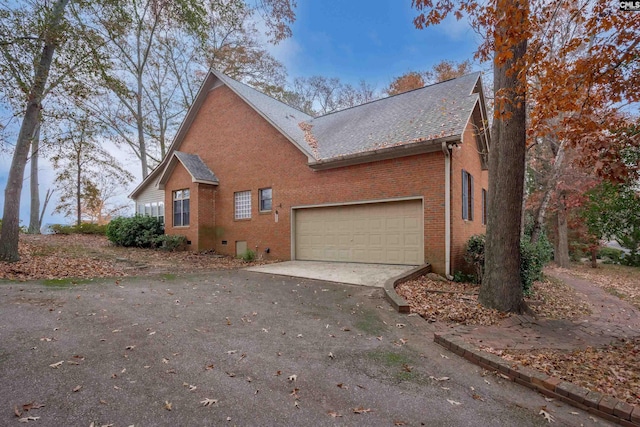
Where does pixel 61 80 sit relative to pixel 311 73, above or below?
below

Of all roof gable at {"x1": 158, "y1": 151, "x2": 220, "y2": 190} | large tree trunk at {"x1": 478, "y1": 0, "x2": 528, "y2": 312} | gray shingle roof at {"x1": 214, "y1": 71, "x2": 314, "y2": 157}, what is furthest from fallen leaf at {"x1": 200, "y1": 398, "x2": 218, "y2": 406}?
roof gable at {"x1": 158, "y1": 151, "x2": 220, "y2": 190}

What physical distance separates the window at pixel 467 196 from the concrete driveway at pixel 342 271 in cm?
292

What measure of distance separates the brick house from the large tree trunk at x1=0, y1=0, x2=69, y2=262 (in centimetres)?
594

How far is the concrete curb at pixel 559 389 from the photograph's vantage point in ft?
9.65

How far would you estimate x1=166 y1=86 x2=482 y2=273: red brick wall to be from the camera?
385 inches

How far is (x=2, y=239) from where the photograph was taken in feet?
30.3

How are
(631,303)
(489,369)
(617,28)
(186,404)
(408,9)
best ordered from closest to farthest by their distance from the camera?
1. (186,404)
2. (489,369)
3. (617,28)
4. (408,9)
5. (631,303)

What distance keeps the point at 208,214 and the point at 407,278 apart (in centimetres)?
1042

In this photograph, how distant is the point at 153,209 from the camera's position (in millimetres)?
18219

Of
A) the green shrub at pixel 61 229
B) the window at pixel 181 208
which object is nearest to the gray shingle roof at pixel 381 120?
the window at pixel 181 208

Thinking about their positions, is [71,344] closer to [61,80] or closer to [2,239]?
[2,239]

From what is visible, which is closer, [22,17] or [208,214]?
[22,17]

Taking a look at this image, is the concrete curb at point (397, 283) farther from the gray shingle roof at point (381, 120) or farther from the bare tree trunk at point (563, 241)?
the bare tree trunk at point (563, 241)

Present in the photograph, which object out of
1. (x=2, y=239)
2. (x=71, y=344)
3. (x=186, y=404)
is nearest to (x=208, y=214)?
(x=2, y=239)
